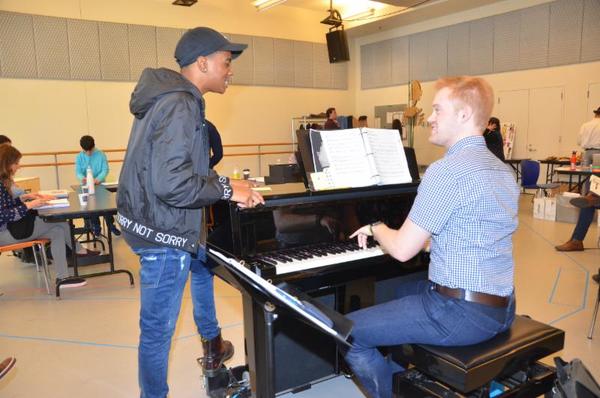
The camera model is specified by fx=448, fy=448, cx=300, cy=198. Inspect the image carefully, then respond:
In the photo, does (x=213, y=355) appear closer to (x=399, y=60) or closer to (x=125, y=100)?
(x=125, y=100)

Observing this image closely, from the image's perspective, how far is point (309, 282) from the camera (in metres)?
1.85

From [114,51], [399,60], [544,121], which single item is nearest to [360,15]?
[399,60]

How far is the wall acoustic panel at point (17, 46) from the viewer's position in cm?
788

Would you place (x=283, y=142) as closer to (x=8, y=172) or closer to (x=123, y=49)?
(x=123, y=49)

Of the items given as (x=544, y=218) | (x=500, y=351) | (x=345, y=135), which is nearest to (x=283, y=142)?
(x=544, y=218)

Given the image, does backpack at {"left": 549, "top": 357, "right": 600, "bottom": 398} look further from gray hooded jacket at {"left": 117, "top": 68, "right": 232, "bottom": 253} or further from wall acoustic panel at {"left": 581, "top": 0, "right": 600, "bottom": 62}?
wall acoustic panel at {"left": 581, "top": 0, "right": 600, "bottom": 62}

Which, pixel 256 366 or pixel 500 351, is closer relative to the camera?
pixel 500 351

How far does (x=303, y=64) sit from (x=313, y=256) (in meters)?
10.4

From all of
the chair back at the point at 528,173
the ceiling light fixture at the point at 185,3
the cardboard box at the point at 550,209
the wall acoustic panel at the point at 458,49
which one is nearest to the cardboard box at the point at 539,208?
the cardboard box at the point at 550,209

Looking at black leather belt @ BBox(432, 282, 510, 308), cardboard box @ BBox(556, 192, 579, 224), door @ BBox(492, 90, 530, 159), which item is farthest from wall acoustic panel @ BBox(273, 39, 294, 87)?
black leather belt @ BBox(432, 282, 510, 308)

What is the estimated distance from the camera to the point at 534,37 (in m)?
8.98

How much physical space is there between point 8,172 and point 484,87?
12.7 feet

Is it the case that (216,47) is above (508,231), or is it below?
above

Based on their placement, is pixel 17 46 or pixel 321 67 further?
pixel 321 67
